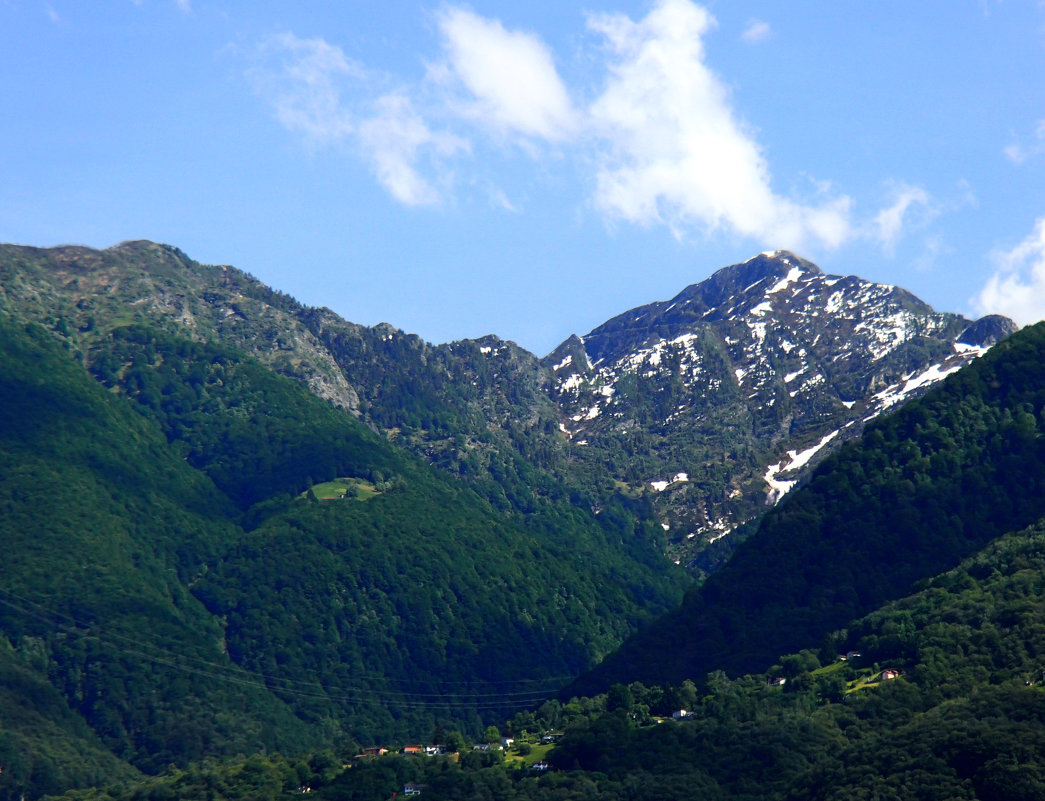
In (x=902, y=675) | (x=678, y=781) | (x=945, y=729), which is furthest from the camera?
(x=902, y=675)

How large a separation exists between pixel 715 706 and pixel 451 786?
35.0 meters

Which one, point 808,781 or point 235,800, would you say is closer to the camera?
point 808,781

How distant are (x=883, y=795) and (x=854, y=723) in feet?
95.0

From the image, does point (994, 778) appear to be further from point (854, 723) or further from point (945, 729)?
point (854, 723)

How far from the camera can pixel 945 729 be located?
161 metres

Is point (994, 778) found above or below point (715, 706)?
below

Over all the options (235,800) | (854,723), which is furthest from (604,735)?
(235,800)

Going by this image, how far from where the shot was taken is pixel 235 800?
643ft

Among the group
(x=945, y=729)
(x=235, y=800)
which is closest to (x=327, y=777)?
(x=235, y=800)

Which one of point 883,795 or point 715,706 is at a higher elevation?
point 715,706

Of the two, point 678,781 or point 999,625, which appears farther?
point 999,625

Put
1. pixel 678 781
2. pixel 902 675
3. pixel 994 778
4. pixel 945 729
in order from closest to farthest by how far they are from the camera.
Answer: pixel 994 778 < pixel 945 729 < pixel 678 781 < pixel 902 675

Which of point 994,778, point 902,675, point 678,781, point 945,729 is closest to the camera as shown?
point 994,778

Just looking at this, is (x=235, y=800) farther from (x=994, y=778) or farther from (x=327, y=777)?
(x=994, y=778)
